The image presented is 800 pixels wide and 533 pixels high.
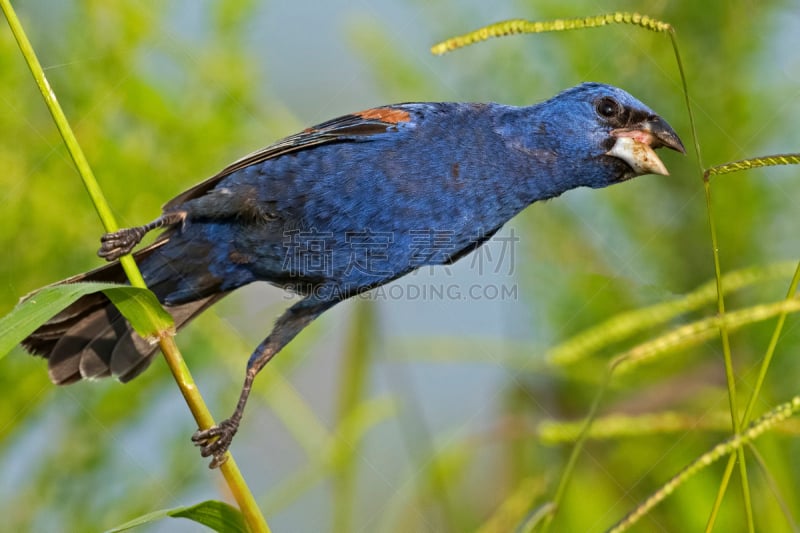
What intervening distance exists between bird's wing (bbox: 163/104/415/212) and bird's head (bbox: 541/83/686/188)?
55 centimetres

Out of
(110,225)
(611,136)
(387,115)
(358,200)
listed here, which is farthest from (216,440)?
(611,136)

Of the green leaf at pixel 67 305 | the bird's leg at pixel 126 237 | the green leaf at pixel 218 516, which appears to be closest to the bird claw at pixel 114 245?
the bird's leg at pixel 126 237

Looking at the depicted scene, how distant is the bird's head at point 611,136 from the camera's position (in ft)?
10.0

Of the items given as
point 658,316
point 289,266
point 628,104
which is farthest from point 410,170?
point 658,316

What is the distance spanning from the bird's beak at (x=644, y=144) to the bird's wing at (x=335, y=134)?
29.0 inches

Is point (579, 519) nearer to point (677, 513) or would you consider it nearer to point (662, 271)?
point (677, 513)

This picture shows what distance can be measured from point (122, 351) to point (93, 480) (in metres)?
0.48

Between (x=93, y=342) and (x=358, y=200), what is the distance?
3.82ft

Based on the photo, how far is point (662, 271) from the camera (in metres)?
3.93

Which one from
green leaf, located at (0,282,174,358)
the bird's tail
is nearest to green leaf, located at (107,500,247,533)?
green leaf, located at (0,282,174,358)

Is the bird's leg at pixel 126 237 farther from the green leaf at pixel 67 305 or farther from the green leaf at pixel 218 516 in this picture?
the green leaf at pixel 218 516

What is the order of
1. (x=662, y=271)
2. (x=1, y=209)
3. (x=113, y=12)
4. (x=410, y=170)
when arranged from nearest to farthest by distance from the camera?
(x=410, y=170), (x=1, y=209), (x=113, y=12), (x=662, y=271)

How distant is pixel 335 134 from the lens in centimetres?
327

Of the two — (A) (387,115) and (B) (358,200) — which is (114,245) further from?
(A) (387,115)
